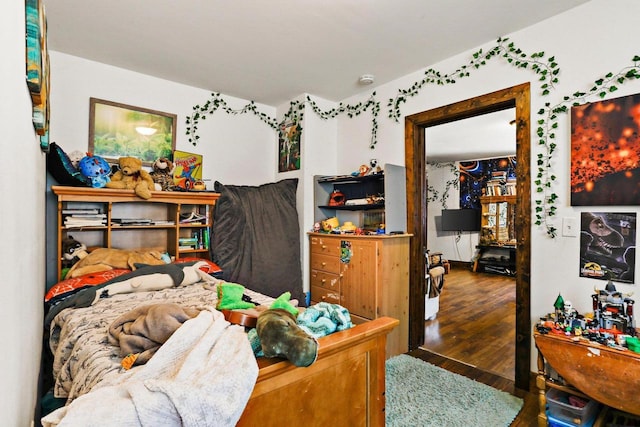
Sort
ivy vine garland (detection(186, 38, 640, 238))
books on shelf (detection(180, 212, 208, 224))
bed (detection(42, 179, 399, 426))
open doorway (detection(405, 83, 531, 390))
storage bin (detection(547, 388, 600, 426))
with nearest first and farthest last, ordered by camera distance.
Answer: bed (detection(42, 179, 399, 426))
storage bin (detection(547, 388, 600, 426))
ivy vine garland (detection(186, 38, 640, 238))
open doorway (detection(405, 83, 531, 390))
books on shelf (detection(180, 212, 208, 224))

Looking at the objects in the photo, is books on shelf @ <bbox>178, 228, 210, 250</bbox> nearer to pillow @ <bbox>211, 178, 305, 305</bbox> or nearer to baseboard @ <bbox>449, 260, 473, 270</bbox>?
pillow @ <bbox>211, 178, 305, 305</bbox>

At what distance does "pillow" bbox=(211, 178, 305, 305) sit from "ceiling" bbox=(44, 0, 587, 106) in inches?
46.6

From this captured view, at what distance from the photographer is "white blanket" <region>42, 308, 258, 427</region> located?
2.54ft

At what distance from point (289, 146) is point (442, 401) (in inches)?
114

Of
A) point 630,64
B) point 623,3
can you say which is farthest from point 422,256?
point 623,3

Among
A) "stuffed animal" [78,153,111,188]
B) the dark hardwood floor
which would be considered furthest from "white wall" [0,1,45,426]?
the dark hardwood floor

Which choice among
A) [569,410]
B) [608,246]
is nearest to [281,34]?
[608,246]

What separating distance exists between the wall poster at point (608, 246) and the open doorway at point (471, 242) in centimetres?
108

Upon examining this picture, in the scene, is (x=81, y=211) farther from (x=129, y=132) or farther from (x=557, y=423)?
(x=557, y=423)

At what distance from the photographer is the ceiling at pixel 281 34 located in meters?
2.13

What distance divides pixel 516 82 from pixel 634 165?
941 mm

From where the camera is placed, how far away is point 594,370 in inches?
64.6

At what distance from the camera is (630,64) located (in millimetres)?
1935

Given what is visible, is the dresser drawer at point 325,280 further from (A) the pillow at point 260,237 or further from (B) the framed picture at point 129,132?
(B) the framed picture at point 129,132
